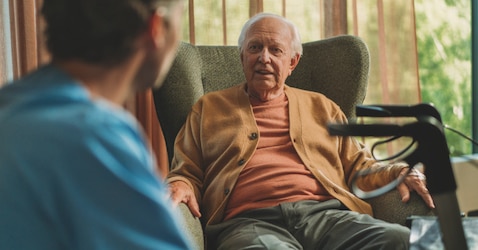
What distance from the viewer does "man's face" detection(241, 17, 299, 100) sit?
2.52 meters

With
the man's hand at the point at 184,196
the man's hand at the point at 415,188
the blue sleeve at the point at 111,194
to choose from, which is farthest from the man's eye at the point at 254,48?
the blue sleeve at the point at 111,194

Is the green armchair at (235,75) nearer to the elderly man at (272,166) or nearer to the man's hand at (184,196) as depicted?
the elderly man at (272,166)

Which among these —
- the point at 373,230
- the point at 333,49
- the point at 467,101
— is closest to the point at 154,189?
the point at 373,230

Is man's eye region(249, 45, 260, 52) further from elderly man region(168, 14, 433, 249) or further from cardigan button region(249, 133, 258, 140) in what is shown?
cardigan button region(249, 133, 258, 140)

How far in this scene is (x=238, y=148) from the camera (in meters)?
2.38

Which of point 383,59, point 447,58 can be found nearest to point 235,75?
point 383,59

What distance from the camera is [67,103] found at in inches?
32.0

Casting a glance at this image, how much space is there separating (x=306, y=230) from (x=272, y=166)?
243 mm

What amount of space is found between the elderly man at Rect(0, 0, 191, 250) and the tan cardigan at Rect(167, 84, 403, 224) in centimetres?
145

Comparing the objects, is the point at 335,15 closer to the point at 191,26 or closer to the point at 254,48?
the point at 191,26

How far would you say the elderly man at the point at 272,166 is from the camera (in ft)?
7.20

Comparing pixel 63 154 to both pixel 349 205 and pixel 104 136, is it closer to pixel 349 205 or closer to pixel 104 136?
pixel 104 136

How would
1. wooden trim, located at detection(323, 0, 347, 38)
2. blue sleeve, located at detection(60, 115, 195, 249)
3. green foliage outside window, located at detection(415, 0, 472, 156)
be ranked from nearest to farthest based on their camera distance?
blue sleeve, located at detection(60, 115, 195, 249)
wooden trim, located at detection(323, 0, 347, 38)
green foliage outside window, located at detection(415, 0, 472, 156)

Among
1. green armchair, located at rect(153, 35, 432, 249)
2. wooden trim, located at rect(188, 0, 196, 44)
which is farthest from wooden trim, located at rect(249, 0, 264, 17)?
green armchair, located at rect(153, 35, 432, 249)
